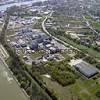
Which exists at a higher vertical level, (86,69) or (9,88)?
(9,88)

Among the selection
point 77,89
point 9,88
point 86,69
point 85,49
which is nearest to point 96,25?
point 85,49

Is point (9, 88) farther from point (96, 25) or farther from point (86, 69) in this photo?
point (96, 25)

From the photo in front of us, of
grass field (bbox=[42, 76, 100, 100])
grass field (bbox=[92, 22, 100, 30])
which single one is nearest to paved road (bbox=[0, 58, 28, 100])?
grass field (bbox=[42, 76, 100, 100])

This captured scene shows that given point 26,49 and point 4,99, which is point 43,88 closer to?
point 4,99

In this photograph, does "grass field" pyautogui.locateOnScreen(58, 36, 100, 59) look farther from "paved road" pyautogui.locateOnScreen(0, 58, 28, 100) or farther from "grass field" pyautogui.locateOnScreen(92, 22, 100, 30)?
"paved road" pyautogui.locateOnScreen(0, 58, 28, 100)

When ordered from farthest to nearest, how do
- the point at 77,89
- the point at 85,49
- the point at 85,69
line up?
the point at 85,49
the point at 85,69
the point at 77,89

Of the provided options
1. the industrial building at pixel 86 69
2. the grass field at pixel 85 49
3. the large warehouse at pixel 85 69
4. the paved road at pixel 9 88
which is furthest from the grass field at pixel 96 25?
the paved road at pixel 9 88

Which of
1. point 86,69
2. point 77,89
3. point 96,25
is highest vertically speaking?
point 86,69
